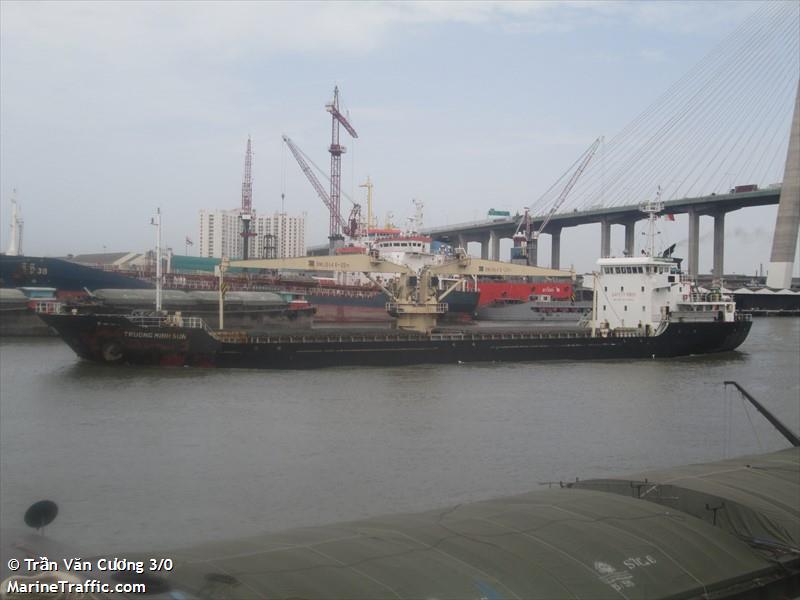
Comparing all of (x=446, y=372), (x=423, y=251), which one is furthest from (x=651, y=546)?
(x=423, y=251)

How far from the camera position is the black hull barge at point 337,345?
17.1 meters

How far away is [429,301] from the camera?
21.7 metres

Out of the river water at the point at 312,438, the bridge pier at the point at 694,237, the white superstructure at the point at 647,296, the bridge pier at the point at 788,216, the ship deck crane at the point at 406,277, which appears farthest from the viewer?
the bridge pier at the point at 694,237

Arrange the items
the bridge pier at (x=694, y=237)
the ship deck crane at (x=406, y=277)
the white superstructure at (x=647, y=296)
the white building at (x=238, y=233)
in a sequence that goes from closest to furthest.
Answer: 1. the ship deck crane at (x=406, y=277)
2. the white superstructure at (x=647, y=296)
3. the bridge pier at (x=694, y=237)
4. the white building at (x=238, y=233)

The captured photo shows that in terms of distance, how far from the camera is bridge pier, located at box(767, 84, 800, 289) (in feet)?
128

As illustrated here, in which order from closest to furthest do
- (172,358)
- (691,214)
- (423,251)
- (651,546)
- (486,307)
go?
(651,546)
(172,358)
(423,251)
(486,307)
(691,214)

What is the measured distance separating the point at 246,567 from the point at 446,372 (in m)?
15.0

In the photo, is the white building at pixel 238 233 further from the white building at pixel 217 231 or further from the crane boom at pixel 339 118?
the crane boom at pixel 339 118

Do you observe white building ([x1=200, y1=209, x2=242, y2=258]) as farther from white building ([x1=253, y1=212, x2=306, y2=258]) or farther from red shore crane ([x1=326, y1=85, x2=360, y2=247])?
red shore crane ([x1=326, y1=85, x2=360, y2=247])

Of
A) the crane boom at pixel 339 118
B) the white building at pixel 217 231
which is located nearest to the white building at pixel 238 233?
the white building at pixel 217 231

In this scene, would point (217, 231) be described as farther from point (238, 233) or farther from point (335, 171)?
point (335, 171)

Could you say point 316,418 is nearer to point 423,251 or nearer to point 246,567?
point 246,567

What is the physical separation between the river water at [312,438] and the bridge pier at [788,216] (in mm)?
26212

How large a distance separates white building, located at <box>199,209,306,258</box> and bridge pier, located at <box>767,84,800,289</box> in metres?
54.9
